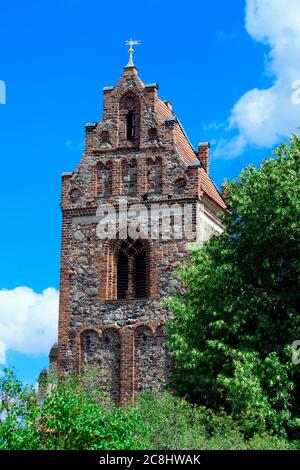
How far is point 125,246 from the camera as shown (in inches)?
1398

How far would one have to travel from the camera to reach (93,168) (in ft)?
119

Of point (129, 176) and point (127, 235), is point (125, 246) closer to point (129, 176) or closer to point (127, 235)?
point (127, 235)

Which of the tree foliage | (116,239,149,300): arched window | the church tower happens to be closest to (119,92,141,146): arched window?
the church tower

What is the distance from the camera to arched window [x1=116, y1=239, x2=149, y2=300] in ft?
115

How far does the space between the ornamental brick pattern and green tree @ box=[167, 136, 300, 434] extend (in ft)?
10.9

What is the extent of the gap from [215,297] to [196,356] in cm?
187

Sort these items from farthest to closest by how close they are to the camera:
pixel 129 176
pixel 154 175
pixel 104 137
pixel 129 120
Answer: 1. pixel 129 120
2. pixel 104 137
3. pixel 129 176
4. pixel 154 175

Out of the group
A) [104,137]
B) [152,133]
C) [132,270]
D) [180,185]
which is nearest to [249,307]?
[132,270]

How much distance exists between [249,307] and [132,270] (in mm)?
7136

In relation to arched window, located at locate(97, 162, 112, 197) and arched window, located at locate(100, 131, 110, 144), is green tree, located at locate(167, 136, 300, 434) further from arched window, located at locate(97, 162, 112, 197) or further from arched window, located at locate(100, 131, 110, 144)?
arched window, located at locate(100, 131, 110, 144)

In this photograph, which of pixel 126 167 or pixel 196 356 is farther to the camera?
pixel 126 167
